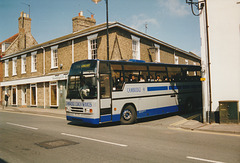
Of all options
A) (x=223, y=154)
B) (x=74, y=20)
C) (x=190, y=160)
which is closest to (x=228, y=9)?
(x=223, y=154)

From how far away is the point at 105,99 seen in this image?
33.7 feet

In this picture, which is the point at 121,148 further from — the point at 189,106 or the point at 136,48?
the point at 136,48

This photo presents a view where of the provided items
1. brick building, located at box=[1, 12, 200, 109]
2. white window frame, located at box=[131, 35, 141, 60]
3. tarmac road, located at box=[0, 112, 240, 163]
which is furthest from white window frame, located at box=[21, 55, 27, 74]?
tarmac road, located at box=[0, 112, 240, 163]

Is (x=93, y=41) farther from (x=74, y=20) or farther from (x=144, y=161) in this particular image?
(x=144, y=161)

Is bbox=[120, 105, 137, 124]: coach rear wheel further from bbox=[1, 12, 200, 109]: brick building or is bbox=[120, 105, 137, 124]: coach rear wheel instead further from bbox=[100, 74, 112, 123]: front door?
bbox=[1, 12, 200, 109]: brick building

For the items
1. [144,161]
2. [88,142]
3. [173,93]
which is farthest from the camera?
[173,93]

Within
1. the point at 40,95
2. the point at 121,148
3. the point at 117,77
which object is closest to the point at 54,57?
the point at 40,95

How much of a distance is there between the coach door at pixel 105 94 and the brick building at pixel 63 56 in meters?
6.94

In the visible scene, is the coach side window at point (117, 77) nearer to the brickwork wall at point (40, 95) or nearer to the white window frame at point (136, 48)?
the white window frame at point (136, 48)

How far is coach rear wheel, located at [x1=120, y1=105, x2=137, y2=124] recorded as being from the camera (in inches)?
439

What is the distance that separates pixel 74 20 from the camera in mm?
22984

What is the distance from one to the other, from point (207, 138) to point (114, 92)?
15.5 ft

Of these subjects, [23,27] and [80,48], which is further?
Result: [23,27]

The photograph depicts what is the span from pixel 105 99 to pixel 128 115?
1845mm
